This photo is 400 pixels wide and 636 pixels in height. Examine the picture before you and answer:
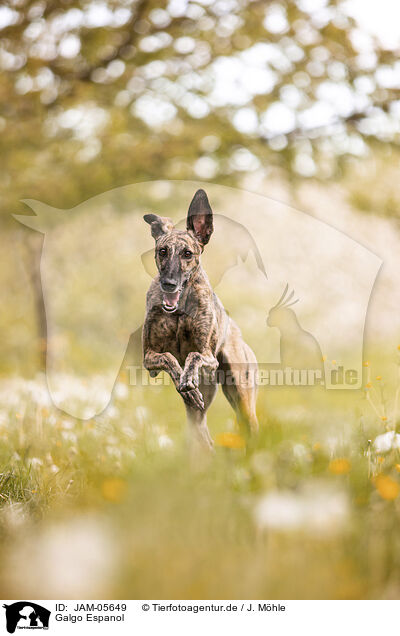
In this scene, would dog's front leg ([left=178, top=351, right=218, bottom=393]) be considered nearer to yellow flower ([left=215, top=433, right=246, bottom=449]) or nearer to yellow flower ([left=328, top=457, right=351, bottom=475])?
yellow flower ([left=215, top=433, right=246, bottom=449])

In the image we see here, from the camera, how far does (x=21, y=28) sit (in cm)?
762

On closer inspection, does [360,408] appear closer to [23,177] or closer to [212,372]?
[212,372]

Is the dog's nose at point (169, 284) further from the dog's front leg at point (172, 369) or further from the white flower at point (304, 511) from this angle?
the white flower at point (304, 511)

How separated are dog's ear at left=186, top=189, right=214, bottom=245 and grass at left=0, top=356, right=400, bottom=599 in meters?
0.84

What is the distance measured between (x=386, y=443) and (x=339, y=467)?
0.80m

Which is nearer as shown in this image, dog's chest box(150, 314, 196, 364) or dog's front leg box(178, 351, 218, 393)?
dog's front leg box(178, 351, 218, 393)

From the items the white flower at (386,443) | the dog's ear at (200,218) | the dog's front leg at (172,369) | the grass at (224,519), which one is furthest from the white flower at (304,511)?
the dog's ear at (200,218)

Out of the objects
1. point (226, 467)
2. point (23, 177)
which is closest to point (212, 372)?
point (226, 467)

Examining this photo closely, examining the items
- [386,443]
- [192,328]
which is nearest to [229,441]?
[192,328]
